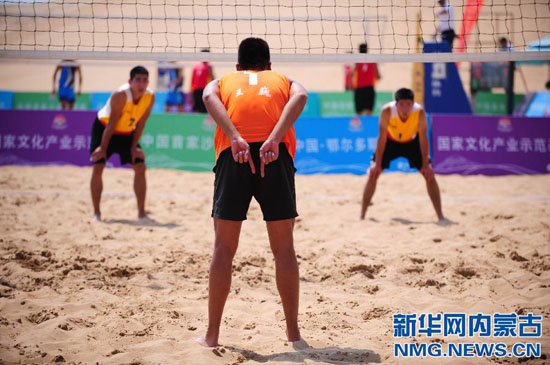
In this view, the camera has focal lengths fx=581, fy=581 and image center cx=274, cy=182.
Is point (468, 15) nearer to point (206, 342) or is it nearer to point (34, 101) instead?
point (206, 342)

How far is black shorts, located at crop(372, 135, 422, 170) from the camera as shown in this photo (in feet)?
20.1

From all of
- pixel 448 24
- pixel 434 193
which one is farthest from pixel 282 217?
pixel 434 193

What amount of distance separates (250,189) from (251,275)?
1.52 metres

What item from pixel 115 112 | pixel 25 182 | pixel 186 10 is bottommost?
pixel 25 182

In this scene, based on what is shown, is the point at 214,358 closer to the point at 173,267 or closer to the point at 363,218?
the point at 173,267

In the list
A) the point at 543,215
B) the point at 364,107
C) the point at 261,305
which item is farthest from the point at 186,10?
the point at 261,305

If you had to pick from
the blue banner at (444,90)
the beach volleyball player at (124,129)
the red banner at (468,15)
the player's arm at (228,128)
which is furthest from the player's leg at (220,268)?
the blue banner at (444,90)

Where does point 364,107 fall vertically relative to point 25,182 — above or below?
above

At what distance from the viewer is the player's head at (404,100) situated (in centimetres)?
580

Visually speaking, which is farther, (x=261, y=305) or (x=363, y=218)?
(x=363, y=218)

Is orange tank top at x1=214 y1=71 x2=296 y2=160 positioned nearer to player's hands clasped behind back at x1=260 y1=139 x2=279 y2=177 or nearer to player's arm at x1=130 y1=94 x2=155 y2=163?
player's hands clasped behind back at x1=260 y1=139 x2=279 y2=177

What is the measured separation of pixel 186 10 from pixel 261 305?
Answer: 804 centimetres

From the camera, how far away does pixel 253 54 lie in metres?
2.91

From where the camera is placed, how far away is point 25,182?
7.98m
